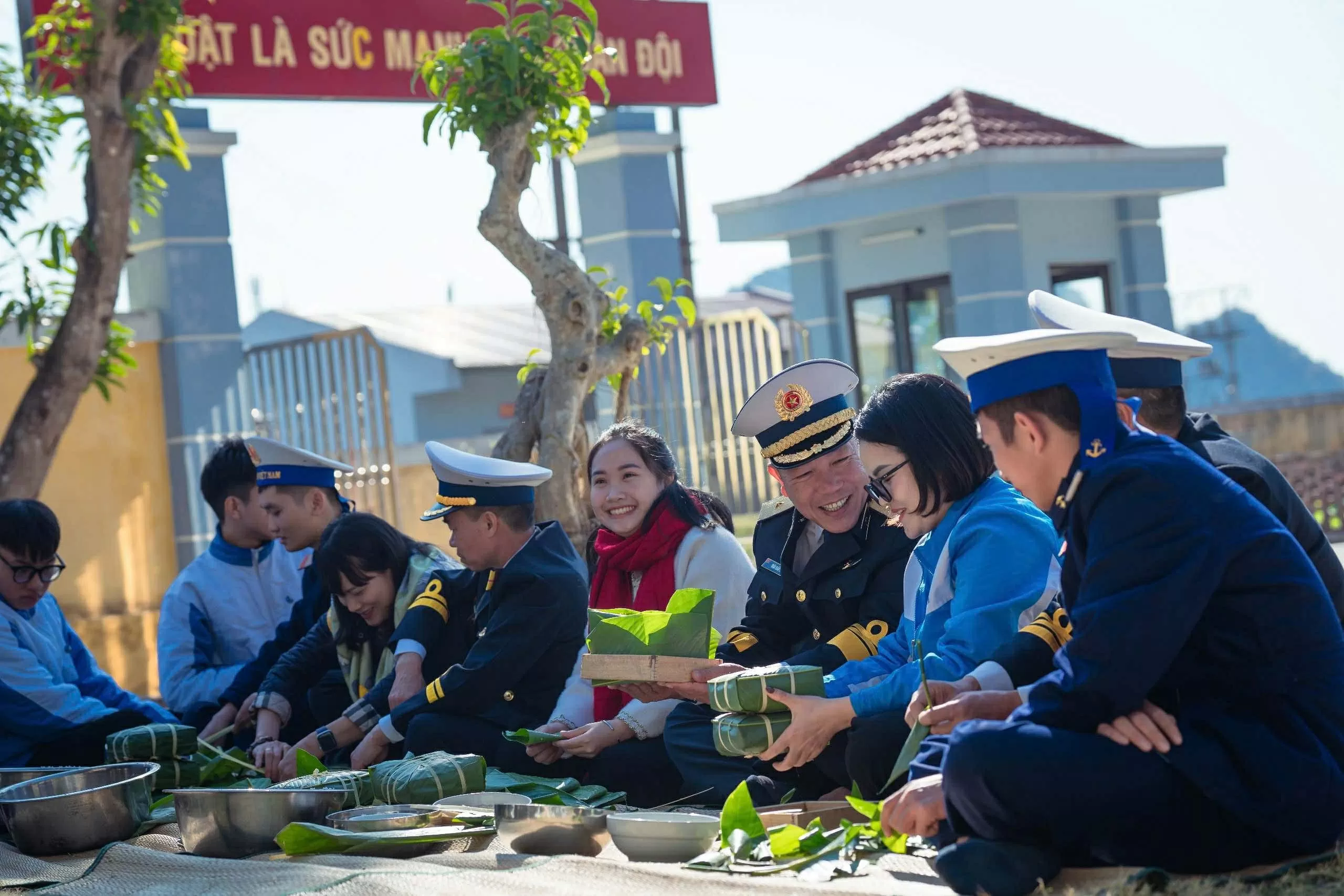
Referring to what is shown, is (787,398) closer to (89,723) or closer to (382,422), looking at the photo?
(89,723)

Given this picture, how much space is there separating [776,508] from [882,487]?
0.95m

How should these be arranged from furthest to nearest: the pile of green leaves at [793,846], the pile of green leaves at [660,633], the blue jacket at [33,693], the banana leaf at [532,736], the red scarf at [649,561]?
the blue jacket at [33,693]
the red scarf at [649,561]
the banana leaf at [532,736]
the pile of green leaves at [660,633]
the pile of green leaves at [793,846]

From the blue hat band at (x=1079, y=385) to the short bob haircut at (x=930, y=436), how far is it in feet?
2.49

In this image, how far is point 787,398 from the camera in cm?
441

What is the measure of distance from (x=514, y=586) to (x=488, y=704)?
1.31 feet

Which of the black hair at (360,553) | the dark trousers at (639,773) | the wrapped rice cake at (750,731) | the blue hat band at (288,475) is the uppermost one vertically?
the blue hat band at (288,475)

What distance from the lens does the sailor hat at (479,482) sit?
5266 millimetres

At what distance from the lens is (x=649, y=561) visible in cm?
500

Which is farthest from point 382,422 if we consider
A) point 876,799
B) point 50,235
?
point 876,799

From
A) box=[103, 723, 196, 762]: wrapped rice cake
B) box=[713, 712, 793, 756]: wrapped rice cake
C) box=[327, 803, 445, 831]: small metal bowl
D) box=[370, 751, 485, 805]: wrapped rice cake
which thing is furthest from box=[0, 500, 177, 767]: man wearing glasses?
box=[713, 712, 793, 756]: wrapped rice cake

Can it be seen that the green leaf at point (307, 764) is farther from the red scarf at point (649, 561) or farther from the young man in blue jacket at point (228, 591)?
the young man in blue jacket at point (228, 591)

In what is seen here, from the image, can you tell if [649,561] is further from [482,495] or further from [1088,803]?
[1088,803]

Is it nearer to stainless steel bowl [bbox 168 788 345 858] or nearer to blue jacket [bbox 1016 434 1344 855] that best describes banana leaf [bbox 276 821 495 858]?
stainless steel bowl [bbox 168 788 345 858]

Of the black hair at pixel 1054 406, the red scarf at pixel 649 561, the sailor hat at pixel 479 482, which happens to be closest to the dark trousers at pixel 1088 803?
the black hair at pixel 1054 406
